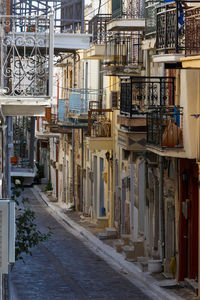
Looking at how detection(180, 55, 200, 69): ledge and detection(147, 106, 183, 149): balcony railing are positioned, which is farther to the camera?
detection(147, 106, 183, 149): balcony railing

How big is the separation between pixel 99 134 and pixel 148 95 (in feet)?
29.9

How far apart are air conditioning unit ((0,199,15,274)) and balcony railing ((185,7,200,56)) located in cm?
852

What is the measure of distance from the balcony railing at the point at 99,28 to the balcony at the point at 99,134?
2449 mm

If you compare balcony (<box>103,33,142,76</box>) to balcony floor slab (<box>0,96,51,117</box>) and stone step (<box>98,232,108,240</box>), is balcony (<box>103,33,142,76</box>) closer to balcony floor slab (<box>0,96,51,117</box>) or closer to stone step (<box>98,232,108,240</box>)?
stone step (<box>98,232,108,240</box>)

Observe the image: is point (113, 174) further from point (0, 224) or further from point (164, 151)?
point (0, 224)

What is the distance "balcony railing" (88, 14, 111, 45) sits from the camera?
33.2 m

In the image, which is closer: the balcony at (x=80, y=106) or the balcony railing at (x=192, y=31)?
the balcony railing at (x=192, y=31)

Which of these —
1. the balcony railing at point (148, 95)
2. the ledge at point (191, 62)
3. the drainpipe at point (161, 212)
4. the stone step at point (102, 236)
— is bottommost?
the stone step at point (102, 236)

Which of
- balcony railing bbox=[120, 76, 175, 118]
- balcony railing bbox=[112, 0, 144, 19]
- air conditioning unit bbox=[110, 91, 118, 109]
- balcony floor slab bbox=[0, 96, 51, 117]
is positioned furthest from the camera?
air conditioning unit bbox=[110, 91, 118, 109]

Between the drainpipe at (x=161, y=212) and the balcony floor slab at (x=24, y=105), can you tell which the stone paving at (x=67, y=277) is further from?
the balcony floor slab at (x=24, y=105)

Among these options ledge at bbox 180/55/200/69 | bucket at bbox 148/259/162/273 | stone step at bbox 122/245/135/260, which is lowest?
stone step at bbox 122/245/135/260

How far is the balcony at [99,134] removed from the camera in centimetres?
3356

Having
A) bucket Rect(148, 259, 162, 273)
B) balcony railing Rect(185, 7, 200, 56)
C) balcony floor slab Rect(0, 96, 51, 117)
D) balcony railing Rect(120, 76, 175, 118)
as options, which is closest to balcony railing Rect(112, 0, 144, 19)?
balcony railing Rect(120, 76, 175, 118)

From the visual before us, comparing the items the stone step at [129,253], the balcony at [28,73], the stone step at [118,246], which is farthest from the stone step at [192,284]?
the balcony at [28,73]
